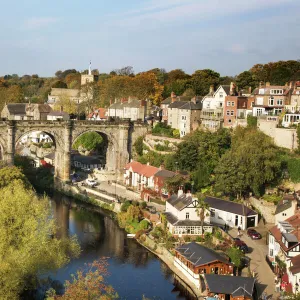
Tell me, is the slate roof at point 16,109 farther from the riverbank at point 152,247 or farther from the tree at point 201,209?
the tree at point 201,209

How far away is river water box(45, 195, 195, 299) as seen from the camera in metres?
32.1

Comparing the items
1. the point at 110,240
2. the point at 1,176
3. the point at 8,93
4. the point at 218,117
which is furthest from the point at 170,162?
the point at 8,93

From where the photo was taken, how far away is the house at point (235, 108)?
57812mm

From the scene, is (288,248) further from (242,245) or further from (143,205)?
(143,205)

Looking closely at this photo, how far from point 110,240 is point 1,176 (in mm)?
→ 10196

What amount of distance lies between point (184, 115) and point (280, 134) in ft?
47.8

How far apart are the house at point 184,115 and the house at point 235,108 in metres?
4.29

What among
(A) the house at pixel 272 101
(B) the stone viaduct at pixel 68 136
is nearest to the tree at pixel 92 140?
(B) the stone viaduct at pixel 68 136

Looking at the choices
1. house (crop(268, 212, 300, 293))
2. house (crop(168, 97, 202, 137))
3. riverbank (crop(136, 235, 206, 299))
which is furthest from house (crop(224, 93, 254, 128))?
house (crop(268, 212, 300, 293))

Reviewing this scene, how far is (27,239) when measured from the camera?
28.3 m

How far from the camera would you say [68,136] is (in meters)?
60.3

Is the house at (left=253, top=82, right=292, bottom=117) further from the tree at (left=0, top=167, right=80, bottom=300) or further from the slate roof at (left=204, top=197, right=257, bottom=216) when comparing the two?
the tree at (left=0, top=167, right=80, bottom=300)

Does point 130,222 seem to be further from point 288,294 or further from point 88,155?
point 88,155

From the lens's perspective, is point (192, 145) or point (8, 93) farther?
point (8, 93)
